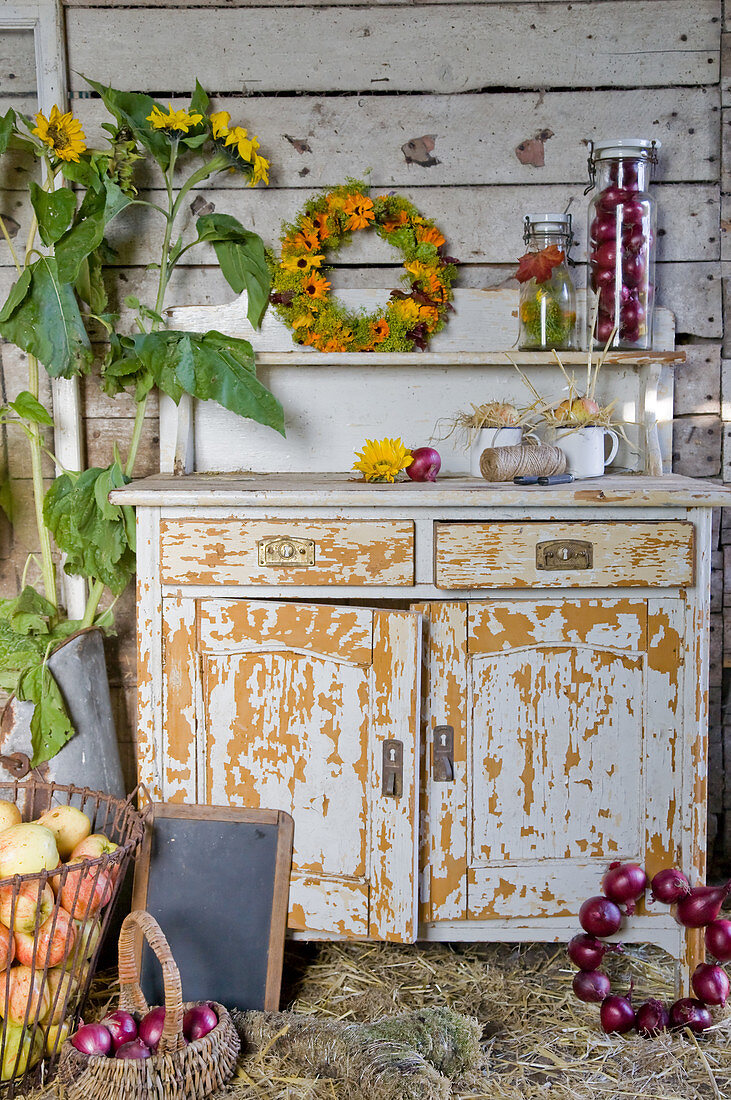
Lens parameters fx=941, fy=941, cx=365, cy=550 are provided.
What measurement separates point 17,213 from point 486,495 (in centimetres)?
143

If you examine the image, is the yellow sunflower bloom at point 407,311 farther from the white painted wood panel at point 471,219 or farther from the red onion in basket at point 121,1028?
the red onion in basket at point 121,1028

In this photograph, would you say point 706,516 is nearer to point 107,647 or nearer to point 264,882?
point 264,882

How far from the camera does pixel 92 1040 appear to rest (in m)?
1.55

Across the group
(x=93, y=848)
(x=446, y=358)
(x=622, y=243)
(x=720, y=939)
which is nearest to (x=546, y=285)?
(x=622, y=243)

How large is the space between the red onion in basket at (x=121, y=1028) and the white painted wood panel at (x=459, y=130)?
1840mm

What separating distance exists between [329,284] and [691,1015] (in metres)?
1.76

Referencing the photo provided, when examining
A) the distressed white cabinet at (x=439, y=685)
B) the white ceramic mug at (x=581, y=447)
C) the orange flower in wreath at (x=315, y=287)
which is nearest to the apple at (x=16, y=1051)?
the distressed white cabinet at (x=439, y=685)

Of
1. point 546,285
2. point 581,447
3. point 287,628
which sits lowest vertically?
point 287,628

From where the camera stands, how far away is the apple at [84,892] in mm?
1666

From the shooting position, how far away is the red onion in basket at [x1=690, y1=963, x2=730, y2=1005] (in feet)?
6.03

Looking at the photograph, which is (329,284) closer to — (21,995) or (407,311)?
(407,311)

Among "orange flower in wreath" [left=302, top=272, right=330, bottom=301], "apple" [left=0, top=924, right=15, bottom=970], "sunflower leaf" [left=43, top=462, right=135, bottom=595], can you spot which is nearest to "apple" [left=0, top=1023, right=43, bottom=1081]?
"apple" [left=0, top=924, right=15, bottom=970]

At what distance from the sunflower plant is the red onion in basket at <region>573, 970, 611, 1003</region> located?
4.00ft

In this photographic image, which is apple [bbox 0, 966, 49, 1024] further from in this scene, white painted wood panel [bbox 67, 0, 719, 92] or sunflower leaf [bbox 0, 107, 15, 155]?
white painted wood panel [bbox 67, 0, 719, 92]
